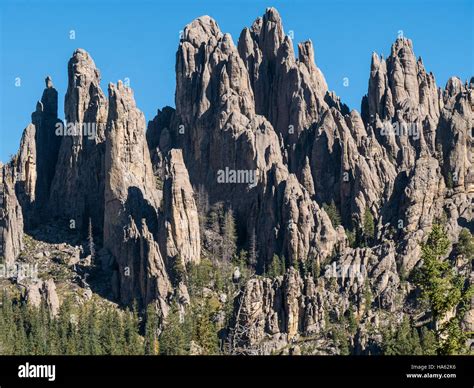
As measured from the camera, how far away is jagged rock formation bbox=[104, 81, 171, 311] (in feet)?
562

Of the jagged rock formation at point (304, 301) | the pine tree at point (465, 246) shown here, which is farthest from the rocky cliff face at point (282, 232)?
the pine tree at point (465, 246)

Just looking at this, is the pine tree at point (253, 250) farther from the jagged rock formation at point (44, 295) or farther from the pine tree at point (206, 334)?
the jagged rock formation at point (44, 295)

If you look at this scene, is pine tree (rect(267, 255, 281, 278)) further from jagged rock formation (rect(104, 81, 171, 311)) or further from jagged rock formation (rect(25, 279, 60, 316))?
jagged rock formation (rect(25, 279, 60, 316))

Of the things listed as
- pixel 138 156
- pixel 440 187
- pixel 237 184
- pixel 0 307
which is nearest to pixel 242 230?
pixel 237 184

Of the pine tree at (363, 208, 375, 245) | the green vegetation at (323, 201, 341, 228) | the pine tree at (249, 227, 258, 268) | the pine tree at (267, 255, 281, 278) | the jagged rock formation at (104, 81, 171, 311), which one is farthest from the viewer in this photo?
the green vegetation at (323, 201, 341, 228)

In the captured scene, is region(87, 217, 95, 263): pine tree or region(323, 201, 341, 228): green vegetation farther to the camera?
region(323, 201, 341, 228): green vegetation

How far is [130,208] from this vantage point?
188m

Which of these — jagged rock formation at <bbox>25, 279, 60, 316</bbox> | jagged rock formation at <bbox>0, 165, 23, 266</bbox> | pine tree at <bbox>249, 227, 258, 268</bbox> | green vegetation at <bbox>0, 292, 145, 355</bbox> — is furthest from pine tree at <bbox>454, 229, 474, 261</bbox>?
jagged rock formation at <bbox>0, 165, 23, 266</bbox>

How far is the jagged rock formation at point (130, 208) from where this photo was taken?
171 meters

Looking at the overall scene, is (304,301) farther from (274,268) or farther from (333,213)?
(333,213)

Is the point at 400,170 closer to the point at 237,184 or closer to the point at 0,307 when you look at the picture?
the point at 237,184

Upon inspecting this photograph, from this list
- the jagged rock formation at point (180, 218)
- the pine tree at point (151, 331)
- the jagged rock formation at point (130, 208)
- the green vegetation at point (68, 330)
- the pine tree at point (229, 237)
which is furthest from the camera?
the pine tree at point (229, 237)

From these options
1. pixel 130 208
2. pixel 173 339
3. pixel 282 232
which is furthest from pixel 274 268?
pixel 173 339

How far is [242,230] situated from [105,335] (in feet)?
177
